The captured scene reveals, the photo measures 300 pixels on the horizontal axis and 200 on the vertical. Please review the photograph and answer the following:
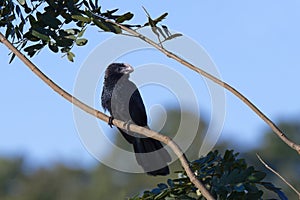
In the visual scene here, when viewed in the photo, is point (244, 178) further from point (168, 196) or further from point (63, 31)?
point (63, 31)

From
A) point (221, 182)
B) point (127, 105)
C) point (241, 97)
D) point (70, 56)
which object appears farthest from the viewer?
point (127, 105)

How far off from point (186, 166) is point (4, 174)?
172 feet

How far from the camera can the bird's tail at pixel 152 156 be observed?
19.2ft

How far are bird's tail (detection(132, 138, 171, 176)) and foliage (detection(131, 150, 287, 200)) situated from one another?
1.19m

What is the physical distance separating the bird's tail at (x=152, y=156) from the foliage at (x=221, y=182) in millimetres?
1194

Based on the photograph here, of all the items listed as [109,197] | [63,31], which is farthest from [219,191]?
[109,197]

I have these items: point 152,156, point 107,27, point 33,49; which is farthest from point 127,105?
point 107,27

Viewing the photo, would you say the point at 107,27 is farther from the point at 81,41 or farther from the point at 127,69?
the point at 127,69

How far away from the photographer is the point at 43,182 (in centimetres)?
5053

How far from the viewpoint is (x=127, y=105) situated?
280 inches

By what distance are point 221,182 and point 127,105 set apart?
9.26ft

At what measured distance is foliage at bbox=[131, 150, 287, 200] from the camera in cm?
432

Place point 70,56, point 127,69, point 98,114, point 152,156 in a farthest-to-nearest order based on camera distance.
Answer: point 127,69 < point 152,156 < point 70,56 < point 98,114

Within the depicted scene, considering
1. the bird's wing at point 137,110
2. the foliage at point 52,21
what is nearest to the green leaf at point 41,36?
the foliage at point 52,21
